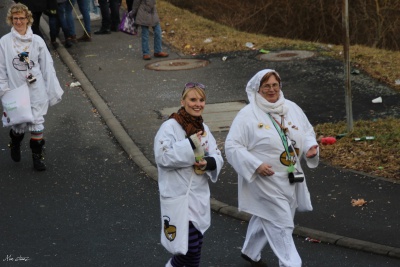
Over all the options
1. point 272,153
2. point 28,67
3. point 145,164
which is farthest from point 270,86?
point 28,67

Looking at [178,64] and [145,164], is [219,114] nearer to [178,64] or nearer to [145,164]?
[145,164]

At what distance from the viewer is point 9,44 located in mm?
10602

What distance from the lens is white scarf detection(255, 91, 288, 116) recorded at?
720 centimetres

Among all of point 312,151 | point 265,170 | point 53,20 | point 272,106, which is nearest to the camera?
point 265,170

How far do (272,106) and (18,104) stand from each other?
4225mm

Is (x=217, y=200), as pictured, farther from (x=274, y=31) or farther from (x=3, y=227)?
(x=274, y=31)

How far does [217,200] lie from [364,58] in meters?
7.12

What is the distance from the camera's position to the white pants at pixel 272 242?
7.16 meters

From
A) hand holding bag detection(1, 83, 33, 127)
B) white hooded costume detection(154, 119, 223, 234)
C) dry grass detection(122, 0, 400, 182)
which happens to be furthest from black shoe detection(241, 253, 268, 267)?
hand holding bag detection(1, 83, 33, 127)

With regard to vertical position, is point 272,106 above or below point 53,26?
above

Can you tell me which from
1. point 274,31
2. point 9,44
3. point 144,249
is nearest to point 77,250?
point 144,249

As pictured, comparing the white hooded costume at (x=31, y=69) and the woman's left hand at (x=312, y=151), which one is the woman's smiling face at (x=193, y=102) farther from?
the white hooded costume at (x=31, y=69)

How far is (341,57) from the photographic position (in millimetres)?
16109

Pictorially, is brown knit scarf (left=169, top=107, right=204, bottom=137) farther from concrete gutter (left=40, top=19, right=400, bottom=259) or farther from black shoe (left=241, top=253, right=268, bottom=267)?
concrete gutter (left=40, top=19, right=400, bottom=259)
